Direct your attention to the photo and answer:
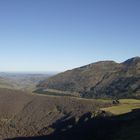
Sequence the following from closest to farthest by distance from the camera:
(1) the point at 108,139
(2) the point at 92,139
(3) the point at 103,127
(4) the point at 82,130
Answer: (1) the point at 108,139, (2) the point at 92,139, (3) the point at 103,127, (4) the point at 82,130

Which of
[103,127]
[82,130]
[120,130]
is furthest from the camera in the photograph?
[82,130]

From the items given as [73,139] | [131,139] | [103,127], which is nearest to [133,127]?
[131,139]

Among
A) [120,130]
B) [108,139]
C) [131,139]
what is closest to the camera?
[131,139]

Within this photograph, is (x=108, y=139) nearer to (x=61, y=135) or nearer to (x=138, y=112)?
(x=138, y=112)

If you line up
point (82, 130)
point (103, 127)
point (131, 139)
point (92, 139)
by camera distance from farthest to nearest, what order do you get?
point (82, 130)
point (103, 127)
point (92, 139)
point (131, 139)

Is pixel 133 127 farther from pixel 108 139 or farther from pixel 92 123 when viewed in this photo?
pixel 92 123

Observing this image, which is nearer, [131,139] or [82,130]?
[131,139]

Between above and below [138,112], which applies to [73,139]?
below

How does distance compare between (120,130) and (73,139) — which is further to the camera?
(73,139)

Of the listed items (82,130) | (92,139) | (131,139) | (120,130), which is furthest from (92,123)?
(131,139)
